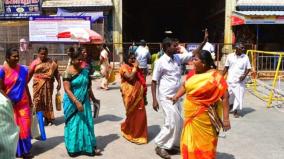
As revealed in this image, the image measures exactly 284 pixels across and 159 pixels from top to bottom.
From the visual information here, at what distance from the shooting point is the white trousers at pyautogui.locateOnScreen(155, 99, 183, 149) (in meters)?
5.81

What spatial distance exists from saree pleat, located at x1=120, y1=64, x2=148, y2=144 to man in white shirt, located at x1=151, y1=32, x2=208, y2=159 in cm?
77

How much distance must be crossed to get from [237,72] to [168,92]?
361 cm

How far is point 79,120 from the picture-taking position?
593 centimetres

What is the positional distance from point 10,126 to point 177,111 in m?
3.44

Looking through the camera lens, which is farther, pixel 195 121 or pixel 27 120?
pixel 27 120

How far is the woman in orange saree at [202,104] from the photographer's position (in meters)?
4.54

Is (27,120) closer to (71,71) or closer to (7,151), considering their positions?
(71,71)

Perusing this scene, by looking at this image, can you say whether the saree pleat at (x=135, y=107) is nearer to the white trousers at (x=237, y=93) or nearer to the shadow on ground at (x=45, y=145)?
the shadow on ground at (x=45, y=145)

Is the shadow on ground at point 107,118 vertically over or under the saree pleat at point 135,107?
under

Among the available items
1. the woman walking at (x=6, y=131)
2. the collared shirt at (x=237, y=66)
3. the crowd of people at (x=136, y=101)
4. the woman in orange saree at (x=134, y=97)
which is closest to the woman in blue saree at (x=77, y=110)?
the crowd of people at (x=136, y=101)

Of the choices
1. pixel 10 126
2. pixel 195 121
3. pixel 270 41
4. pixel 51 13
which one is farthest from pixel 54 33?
pixel 10 126

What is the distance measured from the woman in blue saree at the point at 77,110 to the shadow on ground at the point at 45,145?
0.59 m

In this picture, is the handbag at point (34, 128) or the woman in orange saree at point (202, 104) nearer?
the woman in orange saree at point (202, 104)

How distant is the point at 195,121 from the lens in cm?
466
